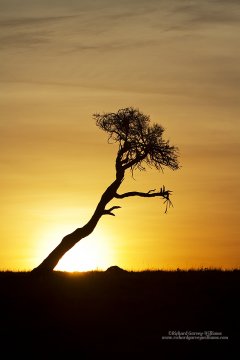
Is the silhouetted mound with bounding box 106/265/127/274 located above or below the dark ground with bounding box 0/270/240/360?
above

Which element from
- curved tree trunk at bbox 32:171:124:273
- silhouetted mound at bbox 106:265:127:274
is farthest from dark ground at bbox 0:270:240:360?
curved tree trunk at bbox 32:171:124:273

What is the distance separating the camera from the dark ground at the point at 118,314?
2736 centimetres

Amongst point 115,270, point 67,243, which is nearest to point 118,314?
point 115,270

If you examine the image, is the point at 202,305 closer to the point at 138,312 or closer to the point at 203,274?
the point at 138,312

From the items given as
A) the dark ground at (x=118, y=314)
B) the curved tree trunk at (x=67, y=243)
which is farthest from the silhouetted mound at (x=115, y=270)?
the curved tree trunk at (x=67, y=243)

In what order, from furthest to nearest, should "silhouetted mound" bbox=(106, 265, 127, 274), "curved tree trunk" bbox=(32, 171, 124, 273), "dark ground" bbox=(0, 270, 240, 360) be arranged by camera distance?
"curved tree trunk" bbox=(32, 171, 124, 273), "silhouetted mound" bbox=(106, 265, 127, 274), "dark ground" bbox=(0, 270, 240, 360)

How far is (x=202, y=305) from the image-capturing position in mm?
33906

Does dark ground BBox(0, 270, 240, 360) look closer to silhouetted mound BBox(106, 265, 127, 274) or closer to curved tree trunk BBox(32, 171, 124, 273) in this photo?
silhouetted mound BBox(106, 265, 127, 274)

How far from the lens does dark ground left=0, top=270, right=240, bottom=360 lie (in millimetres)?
27359

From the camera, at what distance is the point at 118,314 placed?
1272 inches

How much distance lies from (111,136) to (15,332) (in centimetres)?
1765

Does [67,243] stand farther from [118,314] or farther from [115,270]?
[118,314]

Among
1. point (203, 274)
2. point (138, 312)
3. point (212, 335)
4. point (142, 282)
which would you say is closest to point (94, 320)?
point (138, 312)

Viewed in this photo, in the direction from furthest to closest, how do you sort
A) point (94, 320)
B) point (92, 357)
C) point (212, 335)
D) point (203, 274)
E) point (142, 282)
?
point (203, 274) < point (142, 282) < point (94, 320) < point (212, 335) < point (92, 357)
